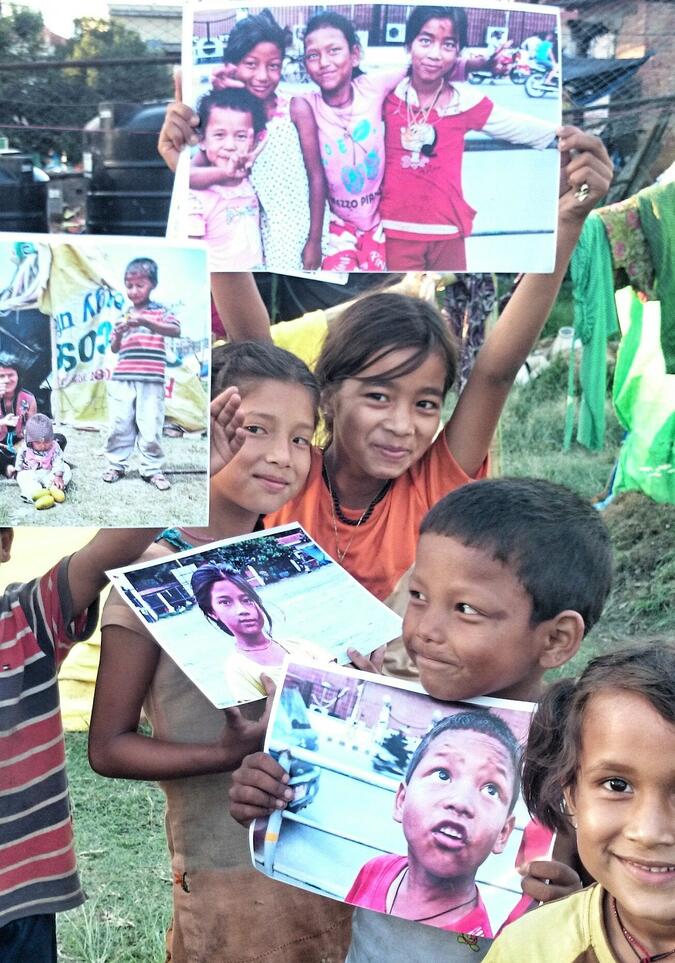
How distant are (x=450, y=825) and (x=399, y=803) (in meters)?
0.07

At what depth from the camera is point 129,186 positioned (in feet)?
21.7

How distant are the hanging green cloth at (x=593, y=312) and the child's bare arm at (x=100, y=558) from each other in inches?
115

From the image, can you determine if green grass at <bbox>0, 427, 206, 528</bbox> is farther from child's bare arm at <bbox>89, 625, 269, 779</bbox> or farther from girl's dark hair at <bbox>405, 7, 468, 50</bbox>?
girl's dark hair at <bbox>405, 7, 468, 50</bbox>

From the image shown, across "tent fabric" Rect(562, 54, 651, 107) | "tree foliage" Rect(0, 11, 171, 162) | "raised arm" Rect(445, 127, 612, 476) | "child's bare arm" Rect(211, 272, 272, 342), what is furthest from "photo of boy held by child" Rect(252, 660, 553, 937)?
"tree foliage" Rect(0, 11, 171, 162)

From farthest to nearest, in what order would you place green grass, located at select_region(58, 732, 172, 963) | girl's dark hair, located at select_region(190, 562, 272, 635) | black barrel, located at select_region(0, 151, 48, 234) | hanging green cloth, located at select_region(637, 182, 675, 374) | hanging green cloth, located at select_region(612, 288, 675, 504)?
black barrel, located at select_region(0, 151, 48, 234) → hanging green cloth, located at select_region(612, 288, 675, 504) → hanging green cloth, located at select_region(637, 182, 675, 374) → green grass, located at select_region(58, 732, 172, 963) → girl's dark hair, located at select_region(190, 562, 272, 635)

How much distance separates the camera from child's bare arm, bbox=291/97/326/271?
1726 millimetres

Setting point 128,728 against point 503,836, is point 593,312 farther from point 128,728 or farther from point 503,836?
point 503,836

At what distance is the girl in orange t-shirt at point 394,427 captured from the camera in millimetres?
1918

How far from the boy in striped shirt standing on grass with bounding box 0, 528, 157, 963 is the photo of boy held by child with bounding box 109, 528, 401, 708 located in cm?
12

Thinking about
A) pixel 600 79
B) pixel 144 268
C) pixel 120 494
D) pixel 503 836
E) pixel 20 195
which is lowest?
pixel 503 836

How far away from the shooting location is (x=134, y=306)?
1.54m

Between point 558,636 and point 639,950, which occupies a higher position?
point 558,636

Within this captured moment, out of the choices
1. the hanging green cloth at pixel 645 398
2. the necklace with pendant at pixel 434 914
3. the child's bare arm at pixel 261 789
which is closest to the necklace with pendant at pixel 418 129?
the child's bare arm at pixel 261 789

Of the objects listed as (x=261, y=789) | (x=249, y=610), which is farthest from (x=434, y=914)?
(x=249, y=610)
